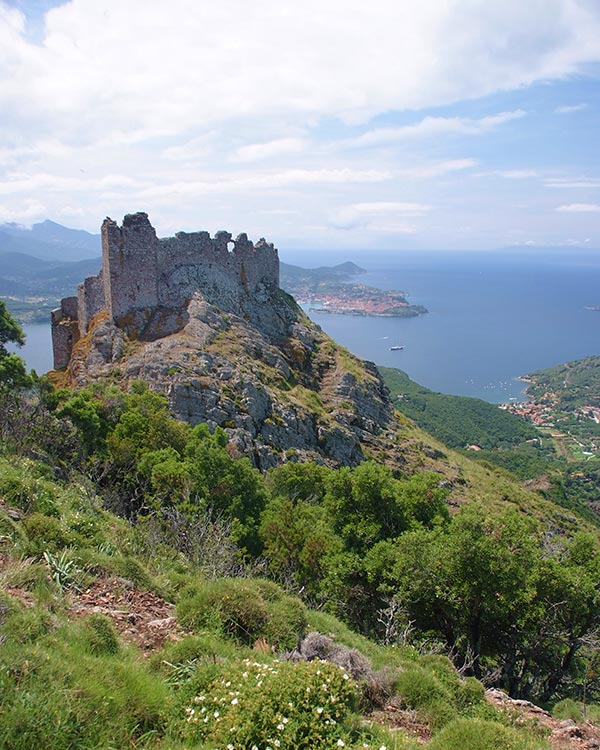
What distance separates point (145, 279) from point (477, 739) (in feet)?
93.3

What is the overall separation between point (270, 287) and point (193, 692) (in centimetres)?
3587

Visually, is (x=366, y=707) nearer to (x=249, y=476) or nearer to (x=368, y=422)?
(x=249, y=476)

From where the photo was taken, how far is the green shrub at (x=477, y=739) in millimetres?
5203

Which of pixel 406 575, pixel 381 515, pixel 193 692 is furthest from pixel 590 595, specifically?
pixel 193 692

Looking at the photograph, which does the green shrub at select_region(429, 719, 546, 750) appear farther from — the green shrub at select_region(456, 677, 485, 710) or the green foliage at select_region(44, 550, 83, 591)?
the green foliage at select_region(44, 550, 83, 591)

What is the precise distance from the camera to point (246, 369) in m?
29.5

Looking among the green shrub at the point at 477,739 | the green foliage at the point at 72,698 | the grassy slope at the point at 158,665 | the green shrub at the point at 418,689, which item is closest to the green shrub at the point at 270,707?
the grassy slope at the point at 158,665

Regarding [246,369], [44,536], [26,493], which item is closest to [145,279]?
[246,369]

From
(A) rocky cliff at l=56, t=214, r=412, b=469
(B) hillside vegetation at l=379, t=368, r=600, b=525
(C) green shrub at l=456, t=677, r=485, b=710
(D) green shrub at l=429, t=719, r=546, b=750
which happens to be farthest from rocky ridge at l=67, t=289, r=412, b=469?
(B) hillside vegetation at l=379, t=368, r=600, b=525

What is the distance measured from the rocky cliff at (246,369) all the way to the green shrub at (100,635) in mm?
17851

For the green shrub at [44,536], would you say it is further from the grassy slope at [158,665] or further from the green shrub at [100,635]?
the green shrub at [100,635]

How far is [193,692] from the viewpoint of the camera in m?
5.17

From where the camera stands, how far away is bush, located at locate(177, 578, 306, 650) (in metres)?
7.16

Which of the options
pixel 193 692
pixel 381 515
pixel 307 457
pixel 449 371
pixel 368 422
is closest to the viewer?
pixel 193 692
